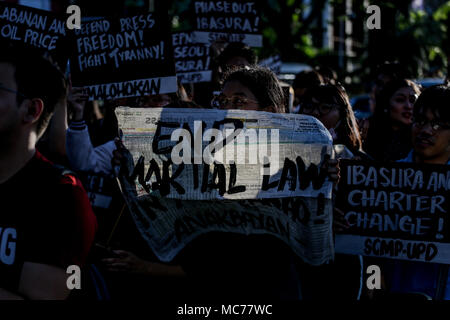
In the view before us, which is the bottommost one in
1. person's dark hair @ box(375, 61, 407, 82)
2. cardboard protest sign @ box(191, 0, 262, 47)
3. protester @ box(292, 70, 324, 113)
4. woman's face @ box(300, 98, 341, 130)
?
woman's face @ box(300, 98, 341, 130)

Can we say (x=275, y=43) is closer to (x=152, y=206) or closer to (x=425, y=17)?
(x=425, y=17)

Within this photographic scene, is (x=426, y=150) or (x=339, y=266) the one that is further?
(x=426, y=150)

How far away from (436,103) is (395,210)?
0.69m

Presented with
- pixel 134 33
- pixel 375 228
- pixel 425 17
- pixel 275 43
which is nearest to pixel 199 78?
pixel 134 33

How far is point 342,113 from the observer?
417 cm

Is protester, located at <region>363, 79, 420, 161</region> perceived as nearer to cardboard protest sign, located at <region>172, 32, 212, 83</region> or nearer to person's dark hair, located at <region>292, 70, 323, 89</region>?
person's dark hair, located at <region>292, 70, 323, 89</region>

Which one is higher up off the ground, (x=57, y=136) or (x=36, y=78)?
(x=36, y=78)

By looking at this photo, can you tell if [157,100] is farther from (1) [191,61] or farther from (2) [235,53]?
(1) [191,61]

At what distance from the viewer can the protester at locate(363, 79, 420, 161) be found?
17.9ft

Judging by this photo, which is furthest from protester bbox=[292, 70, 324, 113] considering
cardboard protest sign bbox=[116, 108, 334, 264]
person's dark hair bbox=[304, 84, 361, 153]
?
cardboard protest sign bbox=[116, 108, 334, 264]

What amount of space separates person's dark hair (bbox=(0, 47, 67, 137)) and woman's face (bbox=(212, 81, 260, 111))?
3.23ft

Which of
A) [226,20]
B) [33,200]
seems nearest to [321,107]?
[33,200]

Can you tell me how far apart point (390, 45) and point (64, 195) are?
12.5 metres

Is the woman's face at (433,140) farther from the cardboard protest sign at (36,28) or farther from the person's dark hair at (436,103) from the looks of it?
the cardboard protest sign at (36,28)
